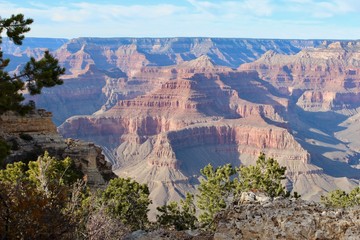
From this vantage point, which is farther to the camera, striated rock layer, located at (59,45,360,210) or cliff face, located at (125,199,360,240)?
striated rock layer, located at (59,45,360,210)

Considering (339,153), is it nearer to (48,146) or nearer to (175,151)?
(175,151)

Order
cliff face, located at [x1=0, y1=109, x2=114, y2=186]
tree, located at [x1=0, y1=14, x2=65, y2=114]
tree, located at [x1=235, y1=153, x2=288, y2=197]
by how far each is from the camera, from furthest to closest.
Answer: cliff face, located at [x1=0, y1=109, x2=114, y2=186]
tree, located at [x1=235, y1=153, x2=288, y2=197]
tree, located at [x1=0, y1=14, x2=65, y2=114]

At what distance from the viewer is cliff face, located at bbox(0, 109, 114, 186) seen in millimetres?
33000

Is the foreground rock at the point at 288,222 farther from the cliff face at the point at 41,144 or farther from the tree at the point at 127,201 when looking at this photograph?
the cliff face at the point at 41,144

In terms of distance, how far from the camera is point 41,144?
113 feet

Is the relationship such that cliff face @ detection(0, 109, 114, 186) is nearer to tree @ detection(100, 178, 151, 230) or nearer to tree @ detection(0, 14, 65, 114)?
tree @ detection(100, 178, 151, 230)

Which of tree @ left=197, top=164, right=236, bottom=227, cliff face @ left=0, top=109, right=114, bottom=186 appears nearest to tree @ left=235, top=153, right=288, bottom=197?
tree @ left=197, top=164, right=236, bottom=227

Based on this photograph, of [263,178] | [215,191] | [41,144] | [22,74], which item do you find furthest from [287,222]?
[41,144]

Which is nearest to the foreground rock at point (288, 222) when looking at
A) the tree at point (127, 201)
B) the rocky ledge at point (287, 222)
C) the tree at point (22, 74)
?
the rocky ledge at point (287, 222)

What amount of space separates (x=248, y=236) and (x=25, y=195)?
731cm

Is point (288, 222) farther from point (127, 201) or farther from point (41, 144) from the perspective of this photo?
point (41, 144)

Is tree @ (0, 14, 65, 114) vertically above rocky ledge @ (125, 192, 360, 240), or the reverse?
tree @ (0, 14, 65, 114)

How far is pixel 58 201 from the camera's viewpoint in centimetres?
1500

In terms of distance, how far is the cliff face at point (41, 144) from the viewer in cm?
3300
